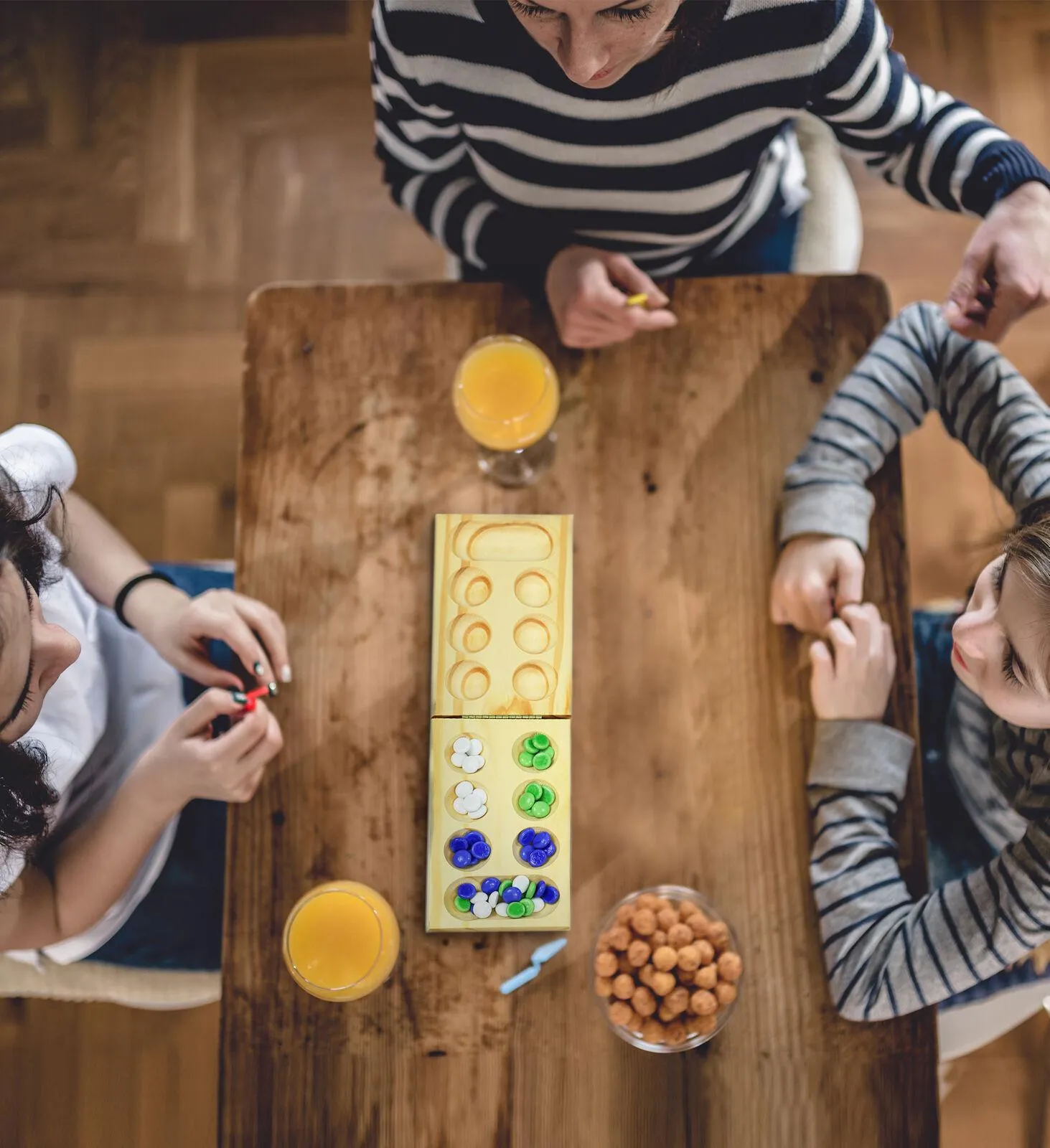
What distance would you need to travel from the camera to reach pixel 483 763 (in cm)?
95

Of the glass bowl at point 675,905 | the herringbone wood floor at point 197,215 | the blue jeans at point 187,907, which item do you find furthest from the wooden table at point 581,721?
the herringbone wood floor at point 197,215

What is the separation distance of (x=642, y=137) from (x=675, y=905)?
0.77 meters

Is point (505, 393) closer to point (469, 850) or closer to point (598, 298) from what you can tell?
point (598, 298)

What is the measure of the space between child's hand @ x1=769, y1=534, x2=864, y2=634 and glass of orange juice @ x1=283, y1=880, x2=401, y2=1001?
0.49 meters

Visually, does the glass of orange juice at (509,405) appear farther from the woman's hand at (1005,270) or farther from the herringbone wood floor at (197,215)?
the herringbone wood floor at (197,215)

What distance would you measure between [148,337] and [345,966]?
4.53ft

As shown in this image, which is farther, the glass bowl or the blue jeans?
the blue jeans

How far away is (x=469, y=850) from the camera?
0.93 meters

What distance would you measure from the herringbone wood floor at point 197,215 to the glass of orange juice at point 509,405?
924 mm

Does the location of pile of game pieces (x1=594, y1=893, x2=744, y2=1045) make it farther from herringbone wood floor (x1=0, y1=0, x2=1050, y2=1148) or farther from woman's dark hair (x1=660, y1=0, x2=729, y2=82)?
herringbone wood floor (x1=0, y1=0, x2=1050, y2=1148)

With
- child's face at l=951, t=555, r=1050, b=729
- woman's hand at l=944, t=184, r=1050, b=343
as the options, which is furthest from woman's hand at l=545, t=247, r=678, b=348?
child's face at l=951, t=555, r=1050, b=729

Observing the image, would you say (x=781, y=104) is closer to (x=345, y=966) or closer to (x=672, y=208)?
(x=672, y=208)

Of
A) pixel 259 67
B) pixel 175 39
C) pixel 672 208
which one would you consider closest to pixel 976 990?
pixel 672 208

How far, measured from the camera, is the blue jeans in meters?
1.13
